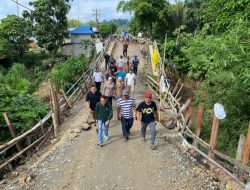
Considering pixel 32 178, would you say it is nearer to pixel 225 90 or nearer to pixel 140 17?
pixel 225 90

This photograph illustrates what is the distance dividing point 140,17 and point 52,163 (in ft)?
61.4

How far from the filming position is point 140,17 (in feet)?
79.8

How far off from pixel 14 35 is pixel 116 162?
2834cm

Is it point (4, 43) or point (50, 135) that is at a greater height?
point (4, 43)

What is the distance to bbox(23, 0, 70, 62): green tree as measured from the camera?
31125mm

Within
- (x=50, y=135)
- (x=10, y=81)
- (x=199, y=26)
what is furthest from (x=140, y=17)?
(x=50, y=135)

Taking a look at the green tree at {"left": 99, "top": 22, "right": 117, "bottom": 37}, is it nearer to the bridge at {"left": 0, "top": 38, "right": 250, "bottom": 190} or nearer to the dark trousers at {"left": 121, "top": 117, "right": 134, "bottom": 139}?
the bridge at {"left": 0, "top": 38, "right": 250, "bottom": 190}

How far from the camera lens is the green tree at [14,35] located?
3081 centimetres

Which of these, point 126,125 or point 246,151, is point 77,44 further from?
point 246,151

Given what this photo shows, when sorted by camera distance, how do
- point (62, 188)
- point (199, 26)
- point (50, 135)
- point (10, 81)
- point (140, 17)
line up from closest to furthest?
1. point (62, 188)
2. point (50, 135)
3. point (10, 81)
4. point (140, 17)
5. point (199, 26)

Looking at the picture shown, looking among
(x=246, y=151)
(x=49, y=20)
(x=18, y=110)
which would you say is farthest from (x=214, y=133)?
(x=49, y=20)

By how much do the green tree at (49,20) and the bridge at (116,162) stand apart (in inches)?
913

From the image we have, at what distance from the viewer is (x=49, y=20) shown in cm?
3178

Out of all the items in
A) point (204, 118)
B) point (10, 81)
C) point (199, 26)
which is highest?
point (199, 26)
